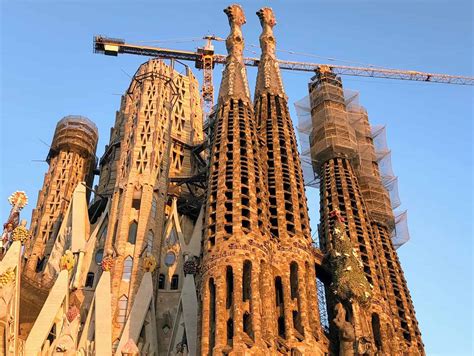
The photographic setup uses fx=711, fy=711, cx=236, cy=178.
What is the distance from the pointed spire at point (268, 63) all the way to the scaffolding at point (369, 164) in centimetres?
485

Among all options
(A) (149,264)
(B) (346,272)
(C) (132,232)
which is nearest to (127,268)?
(A) (149,264)

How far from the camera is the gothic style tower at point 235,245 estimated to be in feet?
93.2

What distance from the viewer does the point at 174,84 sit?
50906 millimetres

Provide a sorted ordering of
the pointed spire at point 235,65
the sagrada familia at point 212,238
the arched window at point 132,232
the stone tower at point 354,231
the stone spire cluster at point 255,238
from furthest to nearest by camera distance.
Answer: the pointed spire at point 235,65 < the arched window at point 132,232 < the stone tower at point 354,231 < the sagrada familia at point 212,238 < the stone spire cluster at point 255,238

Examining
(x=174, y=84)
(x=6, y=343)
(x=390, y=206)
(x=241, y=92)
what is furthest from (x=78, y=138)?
(x=6, y=343)

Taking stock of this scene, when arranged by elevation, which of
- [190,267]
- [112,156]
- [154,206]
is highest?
[112,156]

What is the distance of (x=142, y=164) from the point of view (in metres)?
41.7

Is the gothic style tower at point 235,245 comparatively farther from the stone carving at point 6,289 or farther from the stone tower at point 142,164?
the stone carving at point 6,289

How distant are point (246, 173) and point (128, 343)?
417 inches

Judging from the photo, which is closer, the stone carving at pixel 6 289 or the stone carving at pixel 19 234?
the stone carving at pixel 6 289

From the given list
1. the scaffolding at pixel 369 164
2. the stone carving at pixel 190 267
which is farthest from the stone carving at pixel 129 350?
the scaffolding at pixel 369 164

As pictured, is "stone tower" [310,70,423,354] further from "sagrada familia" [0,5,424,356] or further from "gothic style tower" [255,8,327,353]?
"gothic style tower" [255,8,327,353]

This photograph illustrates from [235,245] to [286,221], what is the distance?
5.30m

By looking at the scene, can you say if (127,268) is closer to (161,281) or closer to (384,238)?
(161,281)
